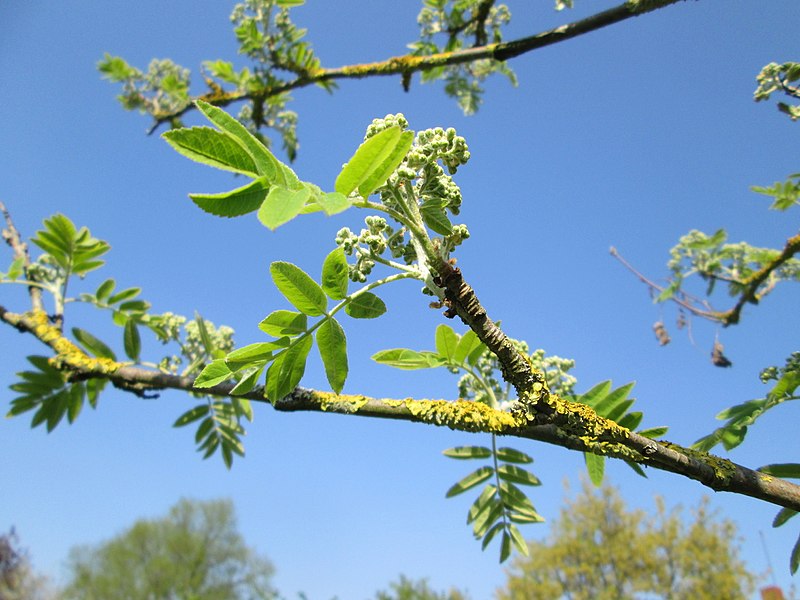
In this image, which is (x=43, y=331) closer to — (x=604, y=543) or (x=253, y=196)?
(x=253, y=196)

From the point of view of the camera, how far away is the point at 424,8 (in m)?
4.70

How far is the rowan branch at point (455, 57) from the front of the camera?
2.50m

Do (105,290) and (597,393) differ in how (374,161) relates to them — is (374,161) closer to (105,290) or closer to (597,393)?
(597,393)

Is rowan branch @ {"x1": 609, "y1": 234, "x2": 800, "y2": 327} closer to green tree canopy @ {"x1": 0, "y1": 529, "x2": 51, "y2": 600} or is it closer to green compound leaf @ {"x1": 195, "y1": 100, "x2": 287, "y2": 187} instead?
green compound leaf @ {"x1": 195, "y1": 100, "x2": 287, "y2": 187}

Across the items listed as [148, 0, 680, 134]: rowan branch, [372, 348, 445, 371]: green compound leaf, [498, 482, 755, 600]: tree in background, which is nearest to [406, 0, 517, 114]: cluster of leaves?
[148, 0, 680, 134]: rowan branch

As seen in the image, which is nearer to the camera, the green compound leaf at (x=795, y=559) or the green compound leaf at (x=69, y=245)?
the green compound leaf at (x=795, y=559)

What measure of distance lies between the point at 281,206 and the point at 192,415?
8.34 ft

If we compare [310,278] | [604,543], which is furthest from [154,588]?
[310,278]

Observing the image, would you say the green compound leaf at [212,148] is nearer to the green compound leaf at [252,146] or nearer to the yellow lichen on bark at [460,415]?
the green compound leaf at [252,146]

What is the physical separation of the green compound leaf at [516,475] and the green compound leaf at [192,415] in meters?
1.85

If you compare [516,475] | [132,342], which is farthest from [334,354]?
[132,342]

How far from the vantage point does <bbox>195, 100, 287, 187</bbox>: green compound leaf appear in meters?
1.14

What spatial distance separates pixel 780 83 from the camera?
2398mm

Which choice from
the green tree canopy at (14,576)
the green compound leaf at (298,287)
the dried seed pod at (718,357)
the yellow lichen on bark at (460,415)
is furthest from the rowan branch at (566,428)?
the green tree canopy at (14,576)
